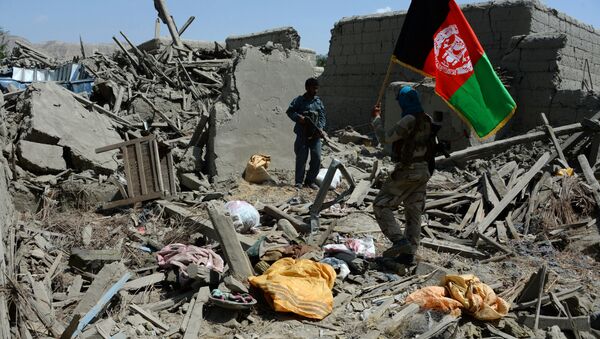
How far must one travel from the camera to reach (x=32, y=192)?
7070mm

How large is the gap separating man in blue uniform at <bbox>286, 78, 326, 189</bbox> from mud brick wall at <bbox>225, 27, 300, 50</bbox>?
6.56m

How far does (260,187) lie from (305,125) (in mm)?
1274

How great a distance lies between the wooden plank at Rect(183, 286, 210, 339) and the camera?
13.6ft

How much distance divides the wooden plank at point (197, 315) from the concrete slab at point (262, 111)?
4.17m

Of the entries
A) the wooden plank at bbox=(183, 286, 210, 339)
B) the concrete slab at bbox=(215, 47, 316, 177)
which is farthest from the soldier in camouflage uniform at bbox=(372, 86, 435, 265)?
the concrete slab at bbox=(215, 47, 316, 177)

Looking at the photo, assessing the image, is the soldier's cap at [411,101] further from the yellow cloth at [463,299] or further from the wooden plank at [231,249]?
the wooden plank at [231,249]

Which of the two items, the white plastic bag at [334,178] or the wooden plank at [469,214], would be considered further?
the white plastic bag at [334,178]

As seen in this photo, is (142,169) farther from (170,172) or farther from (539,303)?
(539,303)

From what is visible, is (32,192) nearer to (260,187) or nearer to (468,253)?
(260,187)

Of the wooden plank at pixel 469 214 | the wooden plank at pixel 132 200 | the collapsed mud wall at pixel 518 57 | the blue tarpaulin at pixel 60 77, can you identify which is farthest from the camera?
the blue tarpaulin at pixel 60 77

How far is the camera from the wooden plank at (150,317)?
14.0 feet

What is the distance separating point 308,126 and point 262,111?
1.30m

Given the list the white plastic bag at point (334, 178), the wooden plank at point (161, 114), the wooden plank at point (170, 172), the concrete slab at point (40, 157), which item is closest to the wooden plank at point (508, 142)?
the white plastic bag at point (334, 178)

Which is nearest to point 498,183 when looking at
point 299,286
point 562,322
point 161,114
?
point 562,322
